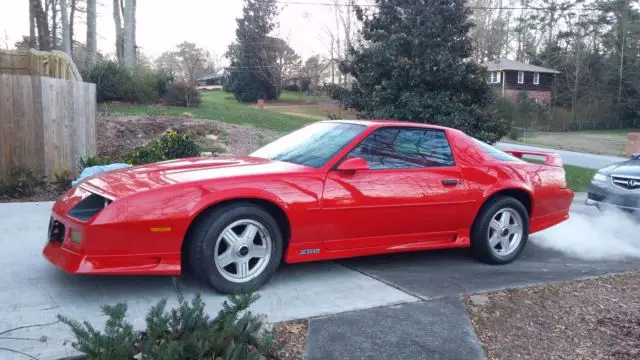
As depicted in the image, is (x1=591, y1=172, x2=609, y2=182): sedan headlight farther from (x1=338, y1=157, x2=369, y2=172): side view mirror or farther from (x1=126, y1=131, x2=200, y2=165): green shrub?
(x1=126, y1=131, x2=200, y2=165): green shrub

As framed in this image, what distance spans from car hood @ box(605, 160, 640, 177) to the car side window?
3.85 meters

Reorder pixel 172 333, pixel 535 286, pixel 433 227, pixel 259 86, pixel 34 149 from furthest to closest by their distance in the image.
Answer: pixel 259 86 → pixel 34 149 → pixel 433 227 → pixel 535 286 → pixel 172 333

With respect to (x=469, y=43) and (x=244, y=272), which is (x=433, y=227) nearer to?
(x=244, y=272)

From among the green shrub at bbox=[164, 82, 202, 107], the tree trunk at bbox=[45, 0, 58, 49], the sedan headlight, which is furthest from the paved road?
the tree trunk at bbox=[45, 0, 58, 49]

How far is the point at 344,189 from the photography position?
16.7ft

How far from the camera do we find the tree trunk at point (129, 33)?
28.1m

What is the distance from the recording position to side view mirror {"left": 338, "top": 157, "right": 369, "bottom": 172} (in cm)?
504

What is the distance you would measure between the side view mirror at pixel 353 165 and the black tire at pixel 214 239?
0.80m

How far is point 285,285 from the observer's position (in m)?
4.98

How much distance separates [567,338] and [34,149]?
7.74 metres

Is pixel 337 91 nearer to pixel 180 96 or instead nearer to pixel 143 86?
pixel 143 86

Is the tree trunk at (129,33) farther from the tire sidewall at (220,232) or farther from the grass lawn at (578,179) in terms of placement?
the tire sidewall at (220,232)

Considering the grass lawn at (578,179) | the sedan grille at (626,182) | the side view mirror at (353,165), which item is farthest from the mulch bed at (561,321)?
the grass lawn at (578,179)

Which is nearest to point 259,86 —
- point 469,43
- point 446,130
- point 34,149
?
point 469,43
